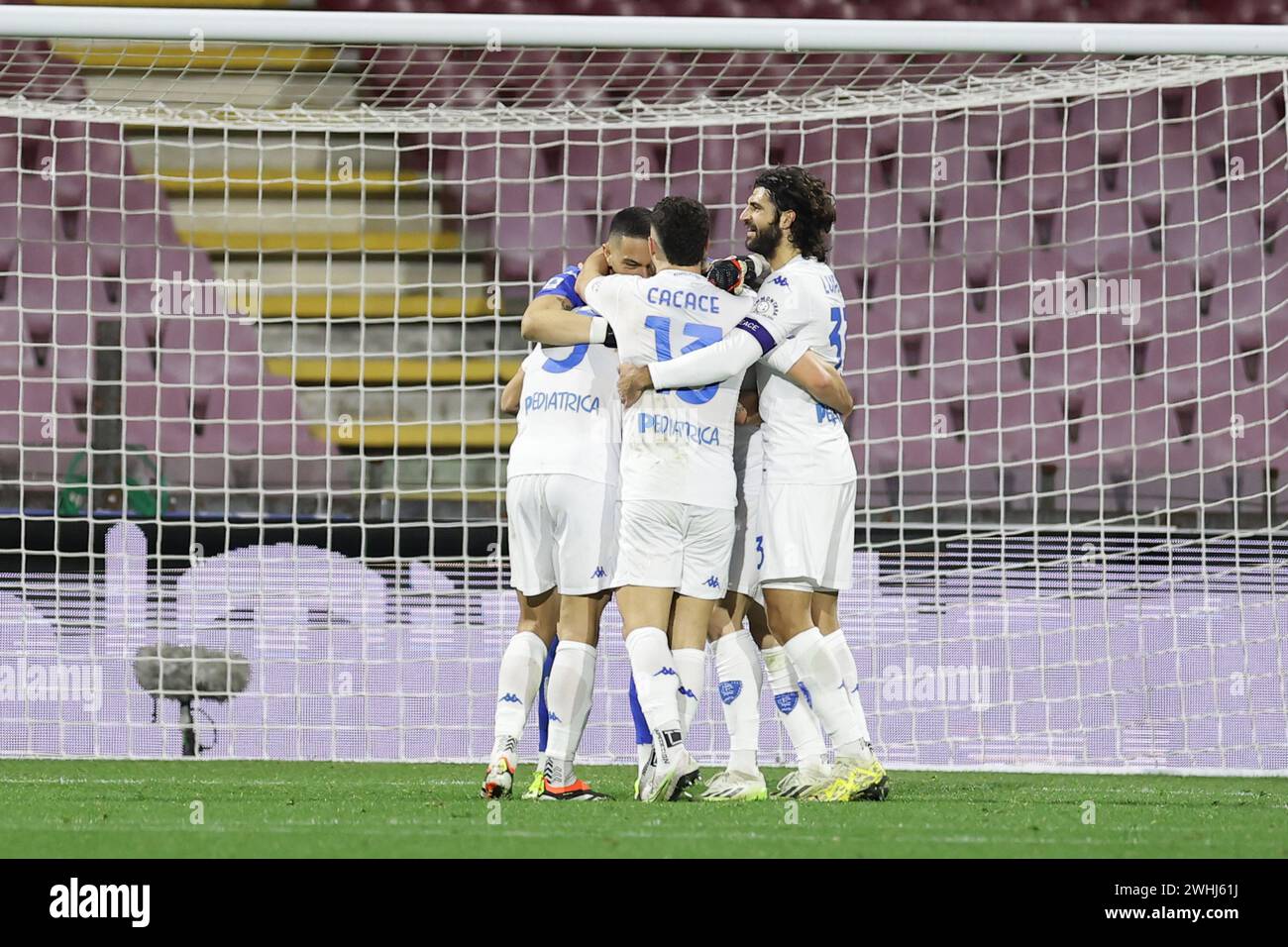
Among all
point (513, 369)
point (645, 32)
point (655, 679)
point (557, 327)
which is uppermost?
point (645, 32)

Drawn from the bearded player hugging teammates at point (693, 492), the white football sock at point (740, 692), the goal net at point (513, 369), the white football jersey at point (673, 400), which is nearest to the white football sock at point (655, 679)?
the bearded player hugging teammates at point (693, 492)

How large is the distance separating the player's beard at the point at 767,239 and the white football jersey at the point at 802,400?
85mm

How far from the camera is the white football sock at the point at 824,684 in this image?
405 cm

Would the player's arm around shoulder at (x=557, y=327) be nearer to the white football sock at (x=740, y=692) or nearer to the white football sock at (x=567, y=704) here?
the white football sock at (x=567, y=704)

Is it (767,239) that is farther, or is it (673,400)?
(767,239)

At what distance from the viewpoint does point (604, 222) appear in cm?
1030

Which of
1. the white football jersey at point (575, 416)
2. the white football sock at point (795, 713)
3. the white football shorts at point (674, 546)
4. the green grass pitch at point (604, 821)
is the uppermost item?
the white football jersey at point (575, 416)

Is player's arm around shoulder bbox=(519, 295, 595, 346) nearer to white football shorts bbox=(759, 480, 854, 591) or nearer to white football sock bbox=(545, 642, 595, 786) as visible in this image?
white football shorts bbox=(759, 480, 854, 591)

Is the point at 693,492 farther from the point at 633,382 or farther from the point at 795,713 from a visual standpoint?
the point at 795,713

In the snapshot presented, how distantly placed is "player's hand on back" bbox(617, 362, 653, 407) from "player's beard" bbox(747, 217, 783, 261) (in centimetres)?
50

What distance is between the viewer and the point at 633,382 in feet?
13.3

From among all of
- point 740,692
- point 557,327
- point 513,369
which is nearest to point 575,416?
point 557,327

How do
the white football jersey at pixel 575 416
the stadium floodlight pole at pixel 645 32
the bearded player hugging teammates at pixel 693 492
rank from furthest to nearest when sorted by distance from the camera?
1. the stadium floodlight pole at pixel 645 32
2. the white football jersey at pixel 575 416
3. the bearded player hugging teammates at pixel 693 492

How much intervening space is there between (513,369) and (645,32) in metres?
4.44
